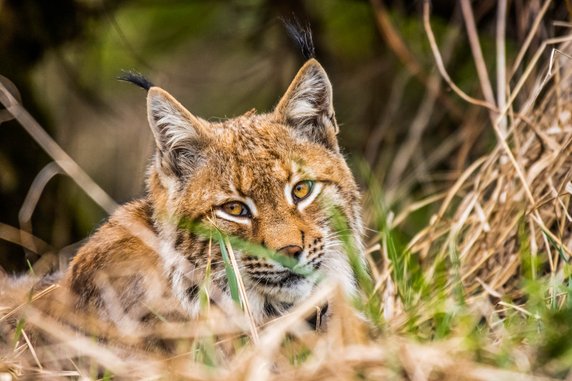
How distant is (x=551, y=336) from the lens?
2.65m

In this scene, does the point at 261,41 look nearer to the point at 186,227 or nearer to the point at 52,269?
the point at 52,269

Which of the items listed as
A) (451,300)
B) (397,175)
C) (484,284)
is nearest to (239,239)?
(451,300)

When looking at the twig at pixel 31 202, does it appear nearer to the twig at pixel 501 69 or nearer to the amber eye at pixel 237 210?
the amber eye at pixel 237 210

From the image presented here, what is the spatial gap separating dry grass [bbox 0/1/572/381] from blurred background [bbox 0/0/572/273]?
724 mm

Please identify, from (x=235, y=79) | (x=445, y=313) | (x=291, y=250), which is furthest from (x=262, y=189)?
(x=235, y=79)

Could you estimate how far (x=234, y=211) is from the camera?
384cm

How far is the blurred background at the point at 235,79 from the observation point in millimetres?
6207

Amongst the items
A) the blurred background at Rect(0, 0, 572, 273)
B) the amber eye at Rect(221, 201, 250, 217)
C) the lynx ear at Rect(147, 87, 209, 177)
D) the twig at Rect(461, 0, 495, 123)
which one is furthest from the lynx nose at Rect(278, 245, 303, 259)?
the twig at Rect(461, 0, 495, 123)

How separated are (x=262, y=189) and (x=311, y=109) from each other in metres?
0.59

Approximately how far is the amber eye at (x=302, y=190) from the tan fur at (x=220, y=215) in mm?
23

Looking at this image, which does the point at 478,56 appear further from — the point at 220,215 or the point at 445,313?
the point at 445,313

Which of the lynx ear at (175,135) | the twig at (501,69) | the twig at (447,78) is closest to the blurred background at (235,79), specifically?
the twig at (501,69)

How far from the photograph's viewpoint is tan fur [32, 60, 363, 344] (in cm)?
370

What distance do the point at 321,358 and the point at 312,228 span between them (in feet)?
3.48
